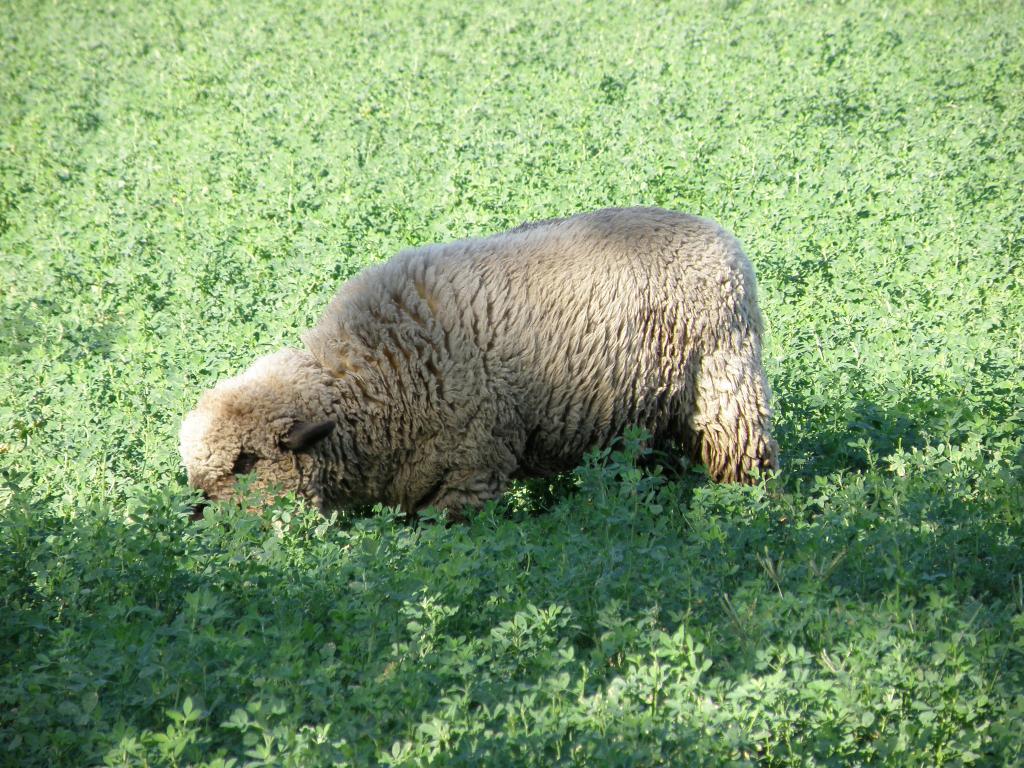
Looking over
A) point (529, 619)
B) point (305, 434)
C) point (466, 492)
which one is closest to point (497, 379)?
point (466, 492)

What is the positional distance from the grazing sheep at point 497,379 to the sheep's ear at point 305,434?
0.02m

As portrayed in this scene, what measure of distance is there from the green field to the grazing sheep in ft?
1.15

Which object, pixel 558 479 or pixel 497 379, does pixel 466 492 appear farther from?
pixel 558 479

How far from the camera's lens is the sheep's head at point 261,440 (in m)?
5.84

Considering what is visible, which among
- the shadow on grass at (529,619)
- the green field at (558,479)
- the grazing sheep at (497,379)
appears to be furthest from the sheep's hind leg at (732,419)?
the shadow on grass at (529,619)

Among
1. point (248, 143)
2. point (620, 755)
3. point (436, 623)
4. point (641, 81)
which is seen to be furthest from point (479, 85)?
point (620, 755)

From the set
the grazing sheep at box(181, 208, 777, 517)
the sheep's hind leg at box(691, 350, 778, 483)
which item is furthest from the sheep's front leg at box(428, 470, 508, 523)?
the sheep's hind leg at box(691, 350, 778, 483)

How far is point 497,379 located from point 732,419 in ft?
4.47

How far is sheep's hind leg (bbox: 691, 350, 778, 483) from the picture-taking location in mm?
6090

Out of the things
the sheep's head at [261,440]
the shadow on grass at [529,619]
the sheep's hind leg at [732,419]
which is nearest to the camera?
the shadow on grass at [529,619]

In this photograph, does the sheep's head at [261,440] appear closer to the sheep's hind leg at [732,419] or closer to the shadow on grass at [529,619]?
the shadow on grass at [529,619]

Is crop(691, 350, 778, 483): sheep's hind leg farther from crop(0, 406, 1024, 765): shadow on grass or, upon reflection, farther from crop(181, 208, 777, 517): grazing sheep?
crop(0, 406, 1024, 765): shadow on grass

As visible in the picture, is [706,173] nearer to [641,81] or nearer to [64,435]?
[641,81]

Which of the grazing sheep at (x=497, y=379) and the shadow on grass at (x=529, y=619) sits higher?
the grazing sheep at (x=497, y=379)
